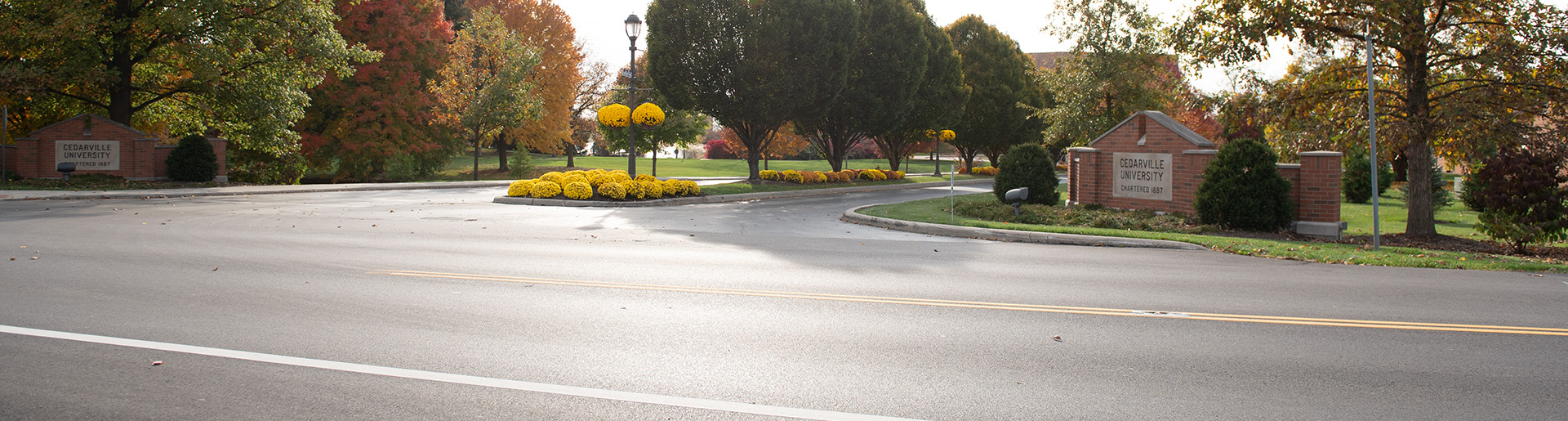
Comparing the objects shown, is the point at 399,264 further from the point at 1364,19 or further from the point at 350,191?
the point at 350,191

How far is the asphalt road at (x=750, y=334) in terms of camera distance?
4.53m

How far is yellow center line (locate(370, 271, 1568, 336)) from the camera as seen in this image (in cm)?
655

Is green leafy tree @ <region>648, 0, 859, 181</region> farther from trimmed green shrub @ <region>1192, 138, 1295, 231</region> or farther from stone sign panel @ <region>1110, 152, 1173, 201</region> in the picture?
trimmed green shrub @ <region>1192, 138, 1295, 231</region>

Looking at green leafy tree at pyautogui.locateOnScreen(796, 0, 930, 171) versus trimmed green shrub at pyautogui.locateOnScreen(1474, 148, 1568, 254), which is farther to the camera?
green leafy tree at pyautogui.locateOnScreen(796, 0, 930, 171)

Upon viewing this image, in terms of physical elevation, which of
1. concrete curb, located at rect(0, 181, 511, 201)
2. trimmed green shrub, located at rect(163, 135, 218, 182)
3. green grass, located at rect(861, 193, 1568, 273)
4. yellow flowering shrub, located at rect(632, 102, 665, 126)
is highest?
yellow flowering shrub, located at rect(632, 102, 665, 126)

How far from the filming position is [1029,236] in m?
13.8

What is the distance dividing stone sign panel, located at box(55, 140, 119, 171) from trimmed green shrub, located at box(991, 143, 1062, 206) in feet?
84.5

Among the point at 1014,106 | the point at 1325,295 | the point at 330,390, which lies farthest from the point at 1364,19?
the point at 1014,106

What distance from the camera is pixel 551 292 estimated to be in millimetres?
7887

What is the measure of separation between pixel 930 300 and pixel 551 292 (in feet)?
11.0

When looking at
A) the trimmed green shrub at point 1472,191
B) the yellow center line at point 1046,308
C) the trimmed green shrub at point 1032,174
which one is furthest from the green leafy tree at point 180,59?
the trimmed green shrub at point 1472,191

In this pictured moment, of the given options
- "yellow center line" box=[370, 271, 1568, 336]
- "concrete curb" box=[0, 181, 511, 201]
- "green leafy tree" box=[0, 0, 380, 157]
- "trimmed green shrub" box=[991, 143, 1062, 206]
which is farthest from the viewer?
"green leafy tree" box=[0, 0, 380, 157]

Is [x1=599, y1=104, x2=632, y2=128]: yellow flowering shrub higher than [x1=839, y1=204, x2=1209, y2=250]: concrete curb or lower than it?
higher

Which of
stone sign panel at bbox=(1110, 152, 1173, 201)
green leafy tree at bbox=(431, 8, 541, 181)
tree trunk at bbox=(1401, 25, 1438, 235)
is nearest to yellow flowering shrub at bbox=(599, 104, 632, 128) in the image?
green leafy tree at bbox=(431, 8, 541, 181)
